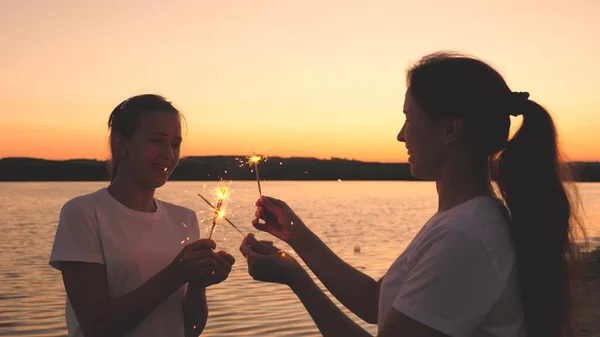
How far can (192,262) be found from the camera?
444cm

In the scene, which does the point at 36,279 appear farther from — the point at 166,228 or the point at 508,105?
the point at 508,105

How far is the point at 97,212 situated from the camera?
4590 mm

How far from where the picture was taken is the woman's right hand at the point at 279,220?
4965 millimetres

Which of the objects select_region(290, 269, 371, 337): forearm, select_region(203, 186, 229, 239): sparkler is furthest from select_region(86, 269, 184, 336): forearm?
select_region(290, 269, 371, 337): forearm

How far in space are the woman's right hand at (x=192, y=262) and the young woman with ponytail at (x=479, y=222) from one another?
3.42ft

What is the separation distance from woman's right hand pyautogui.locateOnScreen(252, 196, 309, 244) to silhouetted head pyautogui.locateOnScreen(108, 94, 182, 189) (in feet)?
2.35

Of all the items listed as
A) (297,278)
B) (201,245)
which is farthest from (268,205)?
(297,278)

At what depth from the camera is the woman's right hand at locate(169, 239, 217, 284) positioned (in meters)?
4.43

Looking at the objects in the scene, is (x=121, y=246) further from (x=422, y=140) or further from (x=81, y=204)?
(x=422, y=140)

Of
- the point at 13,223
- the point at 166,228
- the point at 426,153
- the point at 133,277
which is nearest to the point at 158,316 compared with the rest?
the point at 133,277

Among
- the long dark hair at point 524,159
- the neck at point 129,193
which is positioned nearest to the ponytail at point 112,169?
the neck at point 129,193

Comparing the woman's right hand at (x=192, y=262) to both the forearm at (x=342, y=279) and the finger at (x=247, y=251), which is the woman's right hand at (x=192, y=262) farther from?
the forearm at (x=342, y=279)

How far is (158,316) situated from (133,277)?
12.3 inches

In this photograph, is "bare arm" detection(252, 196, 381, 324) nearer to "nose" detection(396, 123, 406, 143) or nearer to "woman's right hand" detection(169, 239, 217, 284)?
"woman's right hand" detection(169, 239, 217, 284)
